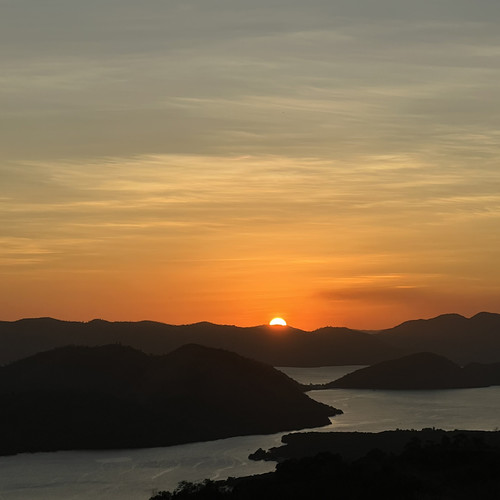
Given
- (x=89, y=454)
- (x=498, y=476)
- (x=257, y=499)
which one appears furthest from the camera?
(x=89, y=454)

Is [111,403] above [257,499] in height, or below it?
above

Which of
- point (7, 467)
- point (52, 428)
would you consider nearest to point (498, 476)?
point (7, 467)

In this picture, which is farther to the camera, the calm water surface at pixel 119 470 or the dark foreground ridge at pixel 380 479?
the calm water surface at pixel 119 470

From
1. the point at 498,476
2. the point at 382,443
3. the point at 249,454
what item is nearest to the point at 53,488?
the point at 249,454

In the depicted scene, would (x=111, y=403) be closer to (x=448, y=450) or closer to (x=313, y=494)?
(x=448, y=450)

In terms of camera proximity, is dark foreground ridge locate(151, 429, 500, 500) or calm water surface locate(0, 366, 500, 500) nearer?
dark foreground ridge locate(151, 429, 500, 500)

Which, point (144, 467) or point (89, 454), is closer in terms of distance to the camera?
point (144, 467)

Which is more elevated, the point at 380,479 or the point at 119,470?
the point at 119,470

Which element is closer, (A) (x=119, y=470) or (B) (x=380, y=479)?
(B) (x=380, y=479)

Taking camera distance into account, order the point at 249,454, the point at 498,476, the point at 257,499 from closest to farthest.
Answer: the point at 257,499
the point at 498,476
the point at 249,454

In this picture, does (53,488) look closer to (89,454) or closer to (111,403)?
(89,454)
